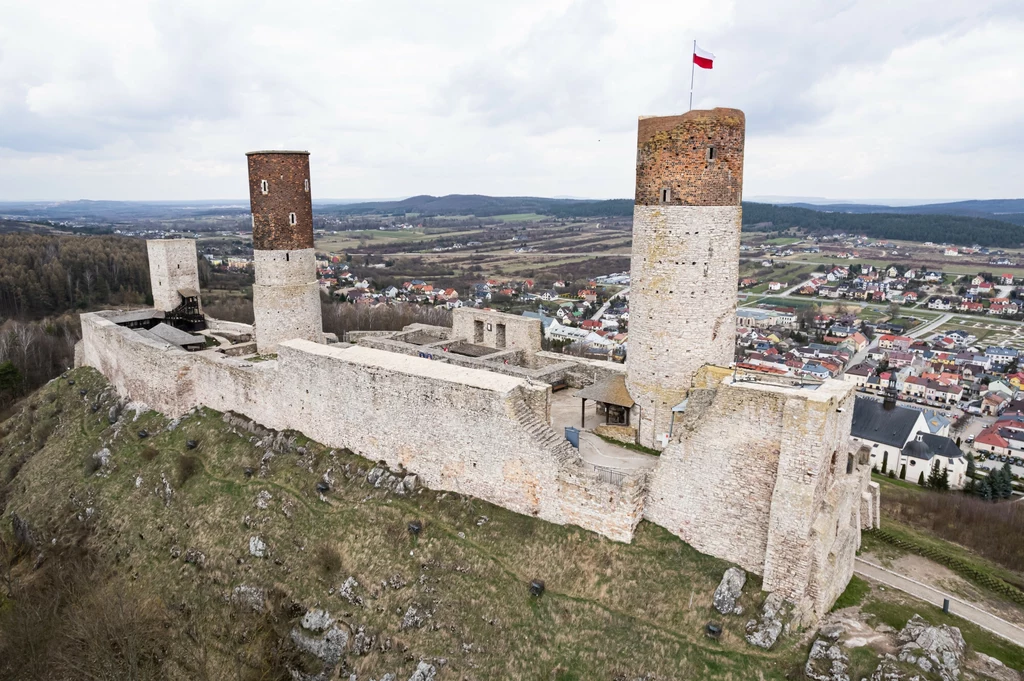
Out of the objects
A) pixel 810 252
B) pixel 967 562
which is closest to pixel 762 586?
pixel 967 562

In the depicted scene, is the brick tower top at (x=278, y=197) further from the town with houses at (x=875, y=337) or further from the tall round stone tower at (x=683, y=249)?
the tall round stone tower at (x=683, y=249)

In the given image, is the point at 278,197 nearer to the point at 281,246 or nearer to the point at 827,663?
the point at 281,246

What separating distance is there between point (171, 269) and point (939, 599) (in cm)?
3891

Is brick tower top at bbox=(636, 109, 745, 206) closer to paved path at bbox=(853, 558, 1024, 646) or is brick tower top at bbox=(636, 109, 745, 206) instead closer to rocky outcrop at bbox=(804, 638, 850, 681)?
paved path at bbox=(853, 558, 1024, 646)

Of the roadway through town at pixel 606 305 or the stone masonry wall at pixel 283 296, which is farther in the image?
the roadway through town at pixel 606 305

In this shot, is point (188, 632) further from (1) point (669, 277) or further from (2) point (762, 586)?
(1) point (669, 277)

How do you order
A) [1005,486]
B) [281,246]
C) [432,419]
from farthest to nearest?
1. [1005,486]
2. [281,246]
3. [432,419]

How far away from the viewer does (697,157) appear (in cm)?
1805

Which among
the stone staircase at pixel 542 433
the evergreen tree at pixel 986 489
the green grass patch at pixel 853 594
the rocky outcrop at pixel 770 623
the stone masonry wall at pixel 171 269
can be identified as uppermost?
the stone masonry wall at pixel 171 269

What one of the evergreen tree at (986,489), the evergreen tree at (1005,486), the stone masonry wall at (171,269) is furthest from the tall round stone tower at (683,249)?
the evergreen tree at (1005,486)

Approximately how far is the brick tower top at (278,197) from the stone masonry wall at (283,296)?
20.4 inches

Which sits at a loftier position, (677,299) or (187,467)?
(677,299)

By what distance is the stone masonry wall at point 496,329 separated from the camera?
27797mm

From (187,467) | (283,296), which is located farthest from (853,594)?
(283,296)
